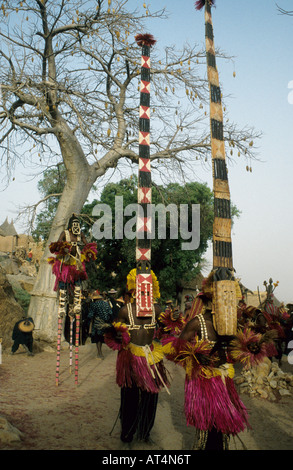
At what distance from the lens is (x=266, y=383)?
7.61m

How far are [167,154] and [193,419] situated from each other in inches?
447

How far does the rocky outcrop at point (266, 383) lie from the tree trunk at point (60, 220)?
5731 mm

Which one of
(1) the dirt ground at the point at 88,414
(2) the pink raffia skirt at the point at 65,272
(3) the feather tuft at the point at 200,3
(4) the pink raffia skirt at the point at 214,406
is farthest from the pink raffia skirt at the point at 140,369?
(3) the feather tuft at the point at 200,3

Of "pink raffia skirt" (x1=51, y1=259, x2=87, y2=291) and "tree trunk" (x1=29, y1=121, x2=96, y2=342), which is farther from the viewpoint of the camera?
"tree trunk" (x1=29, y1=121, x2=96, y2=342)

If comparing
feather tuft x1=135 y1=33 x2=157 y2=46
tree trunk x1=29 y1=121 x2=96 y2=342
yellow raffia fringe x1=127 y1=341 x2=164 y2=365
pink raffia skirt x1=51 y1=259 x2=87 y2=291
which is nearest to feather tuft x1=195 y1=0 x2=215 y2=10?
feather tuft x1=135 y1=33 x2=157 y2=46

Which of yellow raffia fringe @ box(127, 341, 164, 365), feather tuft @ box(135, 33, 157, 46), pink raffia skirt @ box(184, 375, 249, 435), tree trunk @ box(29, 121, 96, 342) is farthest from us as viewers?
tree trunk @ box(29, 121, 96, 342)

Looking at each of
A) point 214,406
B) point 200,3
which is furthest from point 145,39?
point 214,406

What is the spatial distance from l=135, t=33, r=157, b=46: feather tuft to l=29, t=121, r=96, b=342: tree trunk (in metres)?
6.54

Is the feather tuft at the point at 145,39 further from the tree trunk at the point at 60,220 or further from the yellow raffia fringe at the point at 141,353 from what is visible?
the tree trunk at the point at 60,220

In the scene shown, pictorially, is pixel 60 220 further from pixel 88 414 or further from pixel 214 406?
pixel 214 406

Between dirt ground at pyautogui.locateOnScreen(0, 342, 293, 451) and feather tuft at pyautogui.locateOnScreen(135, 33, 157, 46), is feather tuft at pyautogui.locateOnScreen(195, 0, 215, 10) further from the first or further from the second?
dirt ground at pyautogui.locateOnScreen(0, 342, 293, 451)

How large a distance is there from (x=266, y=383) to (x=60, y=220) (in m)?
7.58

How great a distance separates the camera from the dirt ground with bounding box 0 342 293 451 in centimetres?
437
